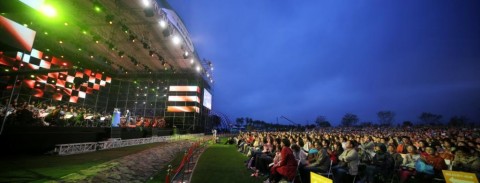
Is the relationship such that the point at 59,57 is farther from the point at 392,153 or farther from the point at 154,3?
the point at 392,153

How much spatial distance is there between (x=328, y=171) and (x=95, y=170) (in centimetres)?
695

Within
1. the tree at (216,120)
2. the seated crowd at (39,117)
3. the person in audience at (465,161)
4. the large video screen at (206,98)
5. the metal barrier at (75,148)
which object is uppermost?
the large video screen at (206,98)

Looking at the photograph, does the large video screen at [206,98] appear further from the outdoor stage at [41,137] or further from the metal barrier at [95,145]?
the outdoor stage at [41,137]

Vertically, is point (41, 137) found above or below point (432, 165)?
above

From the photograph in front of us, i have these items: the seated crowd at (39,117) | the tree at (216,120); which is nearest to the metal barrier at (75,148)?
the seated crowd at (39,117)

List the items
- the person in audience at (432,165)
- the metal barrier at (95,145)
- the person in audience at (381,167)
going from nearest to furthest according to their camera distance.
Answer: the person in audience at (432,165)
the person in audience at (381,167)
the metal barrier at (95,145)

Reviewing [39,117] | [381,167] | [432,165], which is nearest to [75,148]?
[39,117]

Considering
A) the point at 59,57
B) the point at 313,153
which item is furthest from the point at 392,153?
the point at 59,57

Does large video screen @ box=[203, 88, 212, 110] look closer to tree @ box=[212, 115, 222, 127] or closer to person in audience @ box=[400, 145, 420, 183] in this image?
tree @ box=[212, 115, 222, 127]

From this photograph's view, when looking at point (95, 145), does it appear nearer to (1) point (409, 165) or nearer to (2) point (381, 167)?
(2) point (381, 167)

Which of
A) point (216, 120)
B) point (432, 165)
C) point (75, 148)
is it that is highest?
point (216, 120)

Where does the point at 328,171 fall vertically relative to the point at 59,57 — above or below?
below

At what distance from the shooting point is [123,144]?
14.9 metres

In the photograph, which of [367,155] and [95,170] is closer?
[367,155]
